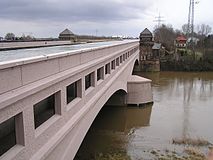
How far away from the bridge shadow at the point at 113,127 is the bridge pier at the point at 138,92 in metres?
0.57

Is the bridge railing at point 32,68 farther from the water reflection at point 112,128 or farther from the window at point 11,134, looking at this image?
the water reflection at point 112,128

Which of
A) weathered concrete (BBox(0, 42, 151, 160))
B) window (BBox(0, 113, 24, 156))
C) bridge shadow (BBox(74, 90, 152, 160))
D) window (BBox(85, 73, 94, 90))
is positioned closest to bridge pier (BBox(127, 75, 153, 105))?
bridge shadow (BBox(74, 90, 152, 160))

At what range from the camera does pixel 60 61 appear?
22.8ft

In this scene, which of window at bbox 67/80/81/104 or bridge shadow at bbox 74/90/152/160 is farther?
bridge shadow at bbox 74/90/152/160

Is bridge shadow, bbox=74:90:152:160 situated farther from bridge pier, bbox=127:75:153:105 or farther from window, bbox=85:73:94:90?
window, bbox=85:73:94:90

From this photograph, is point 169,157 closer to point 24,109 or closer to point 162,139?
point 162,139

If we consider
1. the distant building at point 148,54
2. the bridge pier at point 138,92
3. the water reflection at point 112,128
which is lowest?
the water reflection at point 112,128

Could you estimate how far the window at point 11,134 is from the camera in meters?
5.21

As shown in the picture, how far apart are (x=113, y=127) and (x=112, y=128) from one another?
31 cm

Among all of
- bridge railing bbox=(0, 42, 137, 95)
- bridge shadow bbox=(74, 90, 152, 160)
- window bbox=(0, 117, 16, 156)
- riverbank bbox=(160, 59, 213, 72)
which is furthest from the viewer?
riverbank bbox=(160, 59, 213, 72)

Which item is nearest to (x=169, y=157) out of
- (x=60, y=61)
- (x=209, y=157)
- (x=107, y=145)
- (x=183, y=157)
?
(x=183, y=157)

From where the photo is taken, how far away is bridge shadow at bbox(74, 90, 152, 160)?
15.8 m

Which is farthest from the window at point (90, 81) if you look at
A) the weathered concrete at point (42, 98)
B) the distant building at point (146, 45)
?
the distant building at point (146, 45)

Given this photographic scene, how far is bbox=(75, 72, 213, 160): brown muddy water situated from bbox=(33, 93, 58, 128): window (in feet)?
22.8
